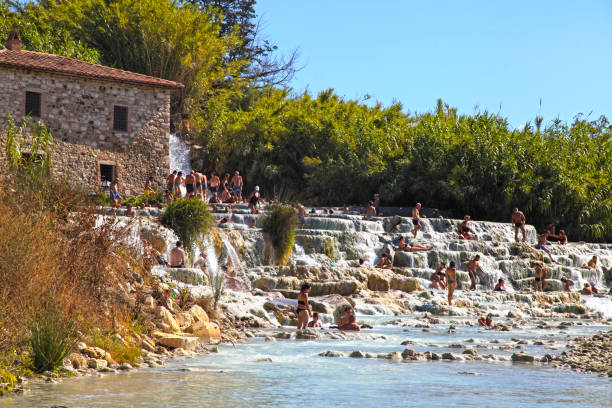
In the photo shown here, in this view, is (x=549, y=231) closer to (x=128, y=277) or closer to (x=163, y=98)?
(x=163, y=98)

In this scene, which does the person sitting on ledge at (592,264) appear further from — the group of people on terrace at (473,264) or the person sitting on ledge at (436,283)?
the person sitting on ledge at (436,283)

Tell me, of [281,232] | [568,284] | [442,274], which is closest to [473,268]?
[442,274]

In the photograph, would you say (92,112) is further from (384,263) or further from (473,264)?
(473,264)

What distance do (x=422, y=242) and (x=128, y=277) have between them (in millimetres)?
15090

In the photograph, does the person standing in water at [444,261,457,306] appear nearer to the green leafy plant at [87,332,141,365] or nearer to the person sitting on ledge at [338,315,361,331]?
the person sitting on ledge at [338,315,361,331]

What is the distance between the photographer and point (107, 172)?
2988 centimetres

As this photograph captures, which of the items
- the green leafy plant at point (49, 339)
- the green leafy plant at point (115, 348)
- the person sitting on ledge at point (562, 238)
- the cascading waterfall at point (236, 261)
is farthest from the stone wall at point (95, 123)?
the green leafy plant at point (49, 339)

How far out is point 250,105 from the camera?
42.0 m

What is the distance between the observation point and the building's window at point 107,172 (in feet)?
97.6

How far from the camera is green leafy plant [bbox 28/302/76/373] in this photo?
8.20 metres

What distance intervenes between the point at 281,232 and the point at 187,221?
3.11m

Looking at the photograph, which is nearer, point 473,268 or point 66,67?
point 473,268

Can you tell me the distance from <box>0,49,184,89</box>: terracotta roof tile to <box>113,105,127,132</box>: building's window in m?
1.12

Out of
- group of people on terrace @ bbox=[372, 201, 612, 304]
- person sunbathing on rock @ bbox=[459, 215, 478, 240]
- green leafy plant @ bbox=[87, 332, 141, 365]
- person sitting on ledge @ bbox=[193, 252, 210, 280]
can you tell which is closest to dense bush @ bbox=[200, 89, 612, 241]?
group of people on terrace @ bbox=[372, 201, 612, 304]
